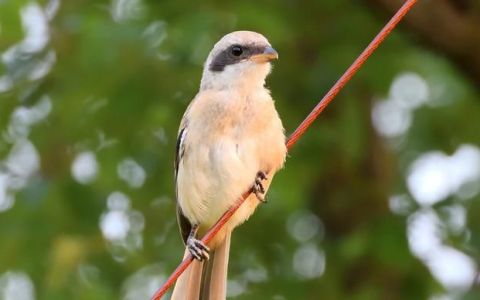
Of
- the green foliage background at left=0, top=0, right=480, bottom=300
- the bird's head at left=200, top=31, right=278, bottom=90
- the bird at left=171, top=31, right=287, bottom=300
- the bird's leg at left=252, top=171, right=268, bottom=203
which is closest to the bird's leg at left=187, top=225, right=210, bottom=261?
the bird at left=171, top=31, right=287, bottom=300

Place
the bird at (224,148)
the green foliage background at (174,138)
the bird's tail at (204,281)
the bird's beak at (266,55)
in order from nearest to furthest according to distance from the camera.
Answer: the bird at (224,148) < the bird's beak at (266,55) < the bird's tail at (204,281) < the green foliage background at (174,138)

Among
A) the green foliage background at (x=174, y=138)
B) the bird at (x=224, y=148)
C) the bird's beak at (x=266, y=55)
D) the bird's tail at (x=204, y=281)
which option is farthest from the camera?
the green foliage background at (x=174, y=138)

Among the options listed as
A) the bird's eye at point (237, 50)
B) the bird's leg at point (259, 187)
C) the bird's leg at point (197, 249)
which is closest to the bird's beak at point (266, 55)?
the bird's eye at point (237, 50)

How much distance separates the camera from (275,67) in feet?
24.0

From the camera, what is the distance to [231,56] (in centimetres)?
539

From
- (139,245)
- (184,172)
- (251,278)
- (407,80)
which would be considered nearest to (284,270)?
(251,278)

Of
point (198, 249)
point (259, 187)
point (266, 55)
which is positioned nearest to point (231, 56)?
point (266, 55)

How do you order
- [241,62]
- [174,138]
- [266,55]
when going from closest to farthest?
[266,55] → [241,62] → [174,138]

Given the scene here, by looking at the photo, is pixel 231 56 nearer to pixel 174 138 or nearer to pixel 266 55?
pixel 266 55

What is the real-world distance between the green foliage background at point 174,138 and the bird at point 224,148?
3.03 feet

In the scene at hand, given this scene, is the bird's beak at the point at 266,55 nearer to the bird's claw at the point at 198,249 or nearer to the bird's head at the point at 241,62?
the bird's head at the point at 241,62

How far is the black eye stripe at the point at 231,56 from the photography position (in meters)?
5.30

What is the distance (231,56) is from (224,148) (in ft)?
2.02

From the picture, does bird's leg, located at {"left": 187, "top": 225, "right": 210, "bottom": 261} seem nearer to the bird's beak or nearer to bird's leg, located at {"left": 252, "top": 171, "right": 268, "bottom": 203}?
bird's leg, located at {"left": 252, "top": 171, "right": 268, "bottom": 203}
